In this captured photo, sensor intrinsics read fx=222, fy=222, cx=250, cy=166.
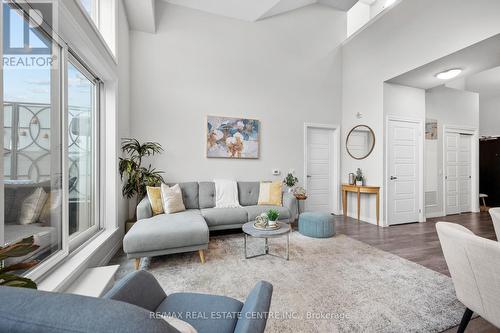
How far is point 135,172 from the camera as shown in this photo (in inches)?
130

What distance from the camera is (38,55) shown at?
1.62 metres

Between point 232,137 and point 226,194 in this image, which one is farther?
point 232,137

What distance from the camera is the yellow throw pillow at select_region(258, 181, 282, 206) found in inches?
154

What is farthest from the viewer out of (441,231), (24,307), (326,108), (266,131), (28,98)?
(326,108)

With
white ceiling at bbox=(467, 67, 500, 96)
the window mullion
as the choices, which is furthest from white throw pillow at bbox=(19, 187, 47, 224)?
white ceiling at bbox=(467, 67, 500, 96)

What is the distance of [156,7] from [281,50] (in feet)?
8.10

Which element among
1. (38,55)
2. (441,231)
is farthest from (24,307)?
(38,55)

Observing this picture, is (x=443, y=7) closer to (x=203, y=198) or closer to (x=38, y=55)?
(x=203, y=198)

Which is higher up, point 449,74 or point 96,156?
point 449,74

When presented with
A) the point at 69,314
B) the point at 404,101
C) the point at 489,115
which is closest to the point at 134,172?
the point at 69,314

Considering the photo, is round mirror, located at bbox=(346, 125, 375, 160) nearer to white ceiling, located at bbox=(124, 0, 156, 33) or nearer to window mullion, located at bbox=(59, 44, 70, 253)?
white ceiling, located at bbox=(124, 0, 156, 33)

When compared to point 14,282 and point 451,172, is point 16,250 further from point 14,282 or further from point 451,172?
point 451,172

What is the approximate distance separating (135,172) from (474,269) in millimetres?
3626

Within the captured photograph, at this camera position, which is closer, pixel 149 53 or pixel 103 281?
pixel 103 281
